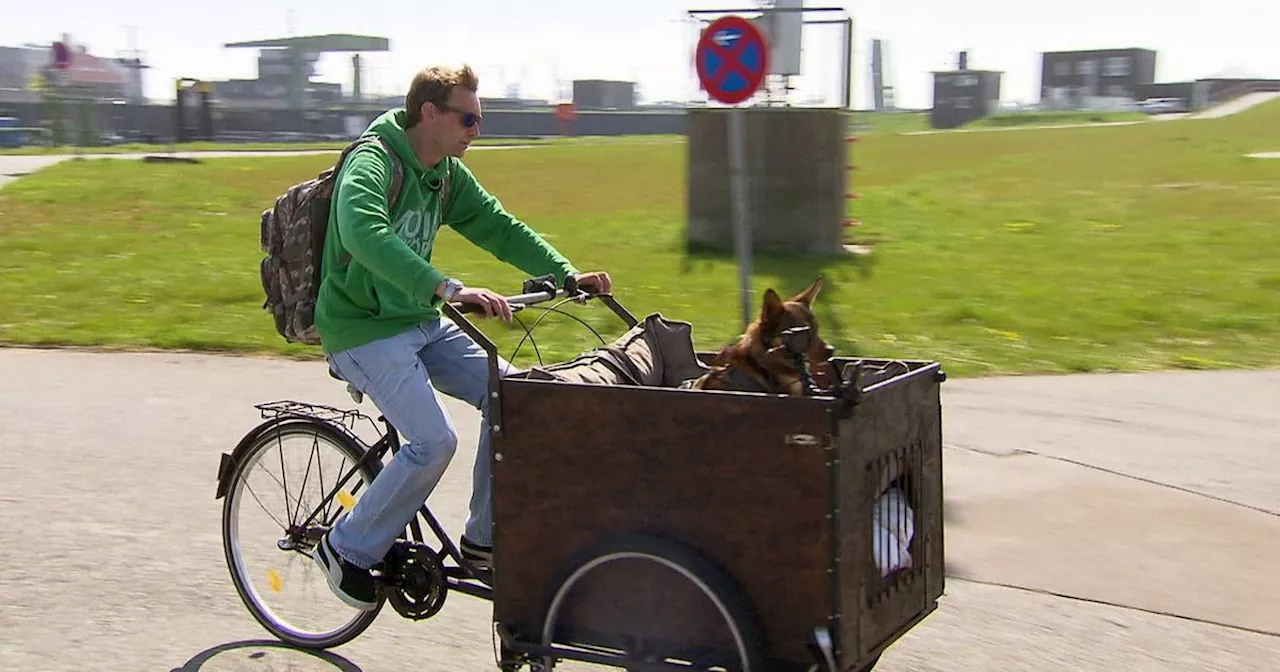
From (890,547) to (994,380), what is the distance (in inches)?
206

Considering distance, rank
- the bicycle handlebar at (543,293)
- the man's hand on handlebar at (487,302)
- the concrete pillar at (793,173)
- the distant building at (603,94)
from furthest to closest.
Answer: the distant building at (603,94) < the concrete pillar at (793,173) < the bicycle handlebar at (543,293) < the man's hand on handlebar at (487,302)

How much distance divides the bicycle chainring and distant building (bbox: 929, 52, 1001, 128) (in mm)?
85630

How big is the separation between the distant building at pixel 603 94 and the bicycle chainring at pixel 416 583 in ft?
319

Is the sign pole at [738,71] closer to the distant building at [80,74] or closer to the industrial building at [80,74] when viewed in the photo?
the industrial building at [80,74]

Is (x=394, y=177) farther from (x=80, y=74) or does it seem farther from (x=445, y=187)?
(x=80, y=74)

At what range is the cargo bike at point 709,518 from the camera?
3139 mm

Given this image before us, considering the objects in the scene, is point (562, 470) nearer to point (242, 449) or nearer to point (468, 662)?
point (468, 662)

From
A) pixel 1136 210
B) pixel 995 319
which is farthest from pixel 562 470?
pixel 1136 210

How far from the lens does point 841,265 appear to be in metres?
13.5

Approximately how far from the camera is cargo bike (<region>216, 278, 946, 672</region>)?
3.14 m

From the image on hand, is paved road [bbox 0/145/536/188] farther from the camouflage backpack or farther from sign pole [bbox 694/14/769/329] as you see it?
the camouflage backpack

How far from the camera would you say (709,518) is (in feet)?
10.7

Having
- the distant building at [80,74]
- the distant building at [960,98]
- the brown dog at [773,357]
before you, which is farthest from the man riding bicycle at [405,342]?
the distant building at [960,98]

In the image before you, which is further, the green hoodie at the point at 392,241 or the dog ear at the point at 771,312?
the green hoodie at the point at 392,241
